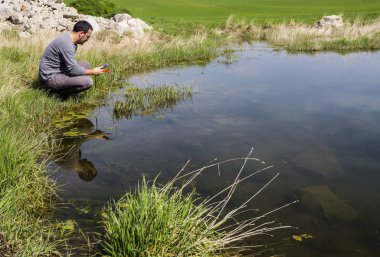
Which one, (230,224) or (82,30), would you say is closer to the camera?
(230,224)

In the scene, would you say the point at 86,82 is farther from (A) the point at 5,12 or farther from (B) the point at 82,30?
(A) the point at 5,12

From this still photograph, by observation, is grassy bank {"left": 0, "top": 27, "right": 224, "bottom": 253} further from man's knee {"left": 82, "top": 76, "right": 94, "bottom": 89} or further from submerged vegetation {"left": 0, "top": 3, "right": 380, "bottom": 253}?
man's knee {"left": 82, "top": 76, "right": 94, "bottom": 89}

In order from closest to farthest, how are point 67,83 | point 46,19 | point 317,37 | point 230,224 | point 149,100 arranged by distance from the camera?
point 230,224, point 67,83, point 149,100, point 46,19, point 317,37

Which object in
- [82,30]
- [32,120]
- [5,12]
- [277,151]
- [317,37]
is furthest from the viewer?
[317,37]

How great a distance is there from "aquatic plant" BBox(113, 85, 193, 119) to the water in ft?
0.83

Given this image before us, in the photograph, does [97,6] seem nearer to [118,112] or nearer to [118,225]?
[118,112]

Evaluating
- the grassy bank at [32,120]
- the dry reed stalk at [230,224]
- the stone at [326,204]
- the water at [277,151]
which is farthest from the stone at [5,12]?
the stone at [326,204]

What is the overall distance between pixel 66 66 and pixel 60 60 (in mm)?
183

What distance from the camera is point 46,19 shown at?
19.8m

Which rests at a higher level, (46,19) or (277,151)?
(46,19)

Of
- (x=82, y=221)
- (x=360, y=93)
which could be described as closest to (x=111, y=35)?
(x=360, y=93)

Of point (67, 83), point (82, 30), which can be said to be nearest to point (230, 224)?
point (82, 30)

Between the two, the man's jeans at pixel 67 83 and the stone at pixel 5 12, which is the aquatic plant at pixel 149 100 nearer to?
the man's jeans at pixel 67 83

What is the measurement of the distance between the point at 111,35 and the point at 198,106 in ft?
34.0
